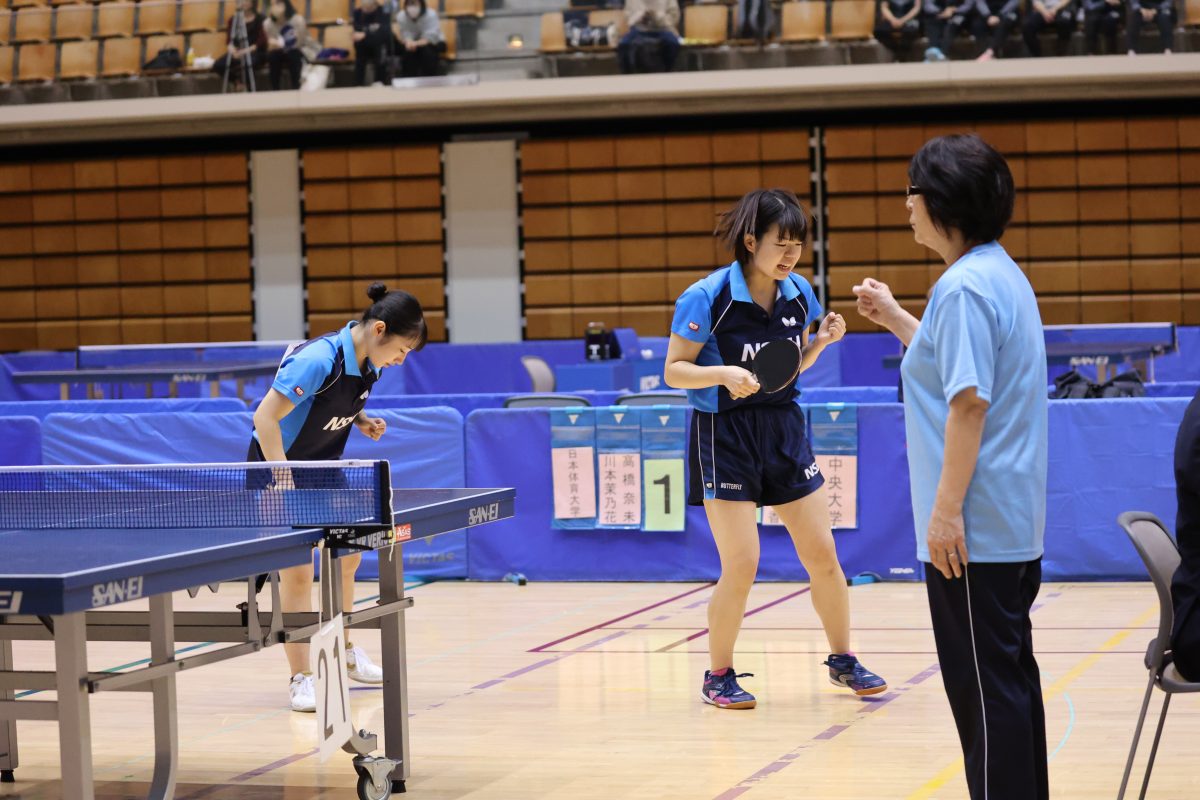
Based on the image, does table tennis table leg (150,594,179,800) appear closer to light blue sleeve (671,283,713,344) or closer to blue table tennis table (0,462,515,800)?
blue table tennis table (0,462,515,800)

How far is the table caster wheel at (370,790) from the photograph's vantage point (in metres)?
4.01

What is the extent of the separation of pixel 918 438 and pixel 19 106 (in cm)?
1569

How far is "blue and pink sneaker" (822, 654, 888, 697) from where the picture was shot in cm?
526

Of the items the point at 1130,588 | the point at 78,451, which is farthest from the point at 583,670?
the point at 78,451

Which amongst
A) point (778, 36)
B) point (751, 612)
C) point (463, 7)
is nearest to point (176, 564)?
point (751, 612)

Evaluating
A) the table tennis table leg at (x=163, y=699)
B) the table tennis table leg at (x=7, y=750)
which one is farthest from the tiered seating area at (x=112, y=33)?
the table tennis table leg at (x=163, y=699)

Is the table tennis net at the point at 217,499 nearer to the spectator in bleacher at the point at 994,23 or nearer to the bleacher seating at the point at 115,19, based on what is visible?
the spectator in bleacher at the point at 994,23

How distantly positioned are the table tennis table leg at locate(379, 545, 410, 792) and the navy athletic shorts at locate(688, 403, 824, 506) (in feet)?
3.92

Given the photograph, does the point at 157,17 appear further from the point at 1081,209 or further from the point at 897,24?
the point at 1081,209

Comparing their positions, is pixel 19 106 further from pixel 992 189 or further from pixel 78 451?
pixel 992 189

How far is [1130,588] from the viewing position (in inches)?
287

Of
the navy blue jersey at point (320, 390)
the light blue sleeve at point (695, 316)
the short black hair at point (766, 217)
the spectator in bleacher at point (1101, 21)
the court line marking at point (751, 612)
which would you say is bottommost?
the court line marking at point (751, 612)

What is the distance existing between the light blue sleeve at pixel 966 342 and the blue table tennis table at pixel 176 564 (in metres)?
1.47

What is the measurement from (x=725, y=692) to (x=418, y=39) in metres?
11.7
